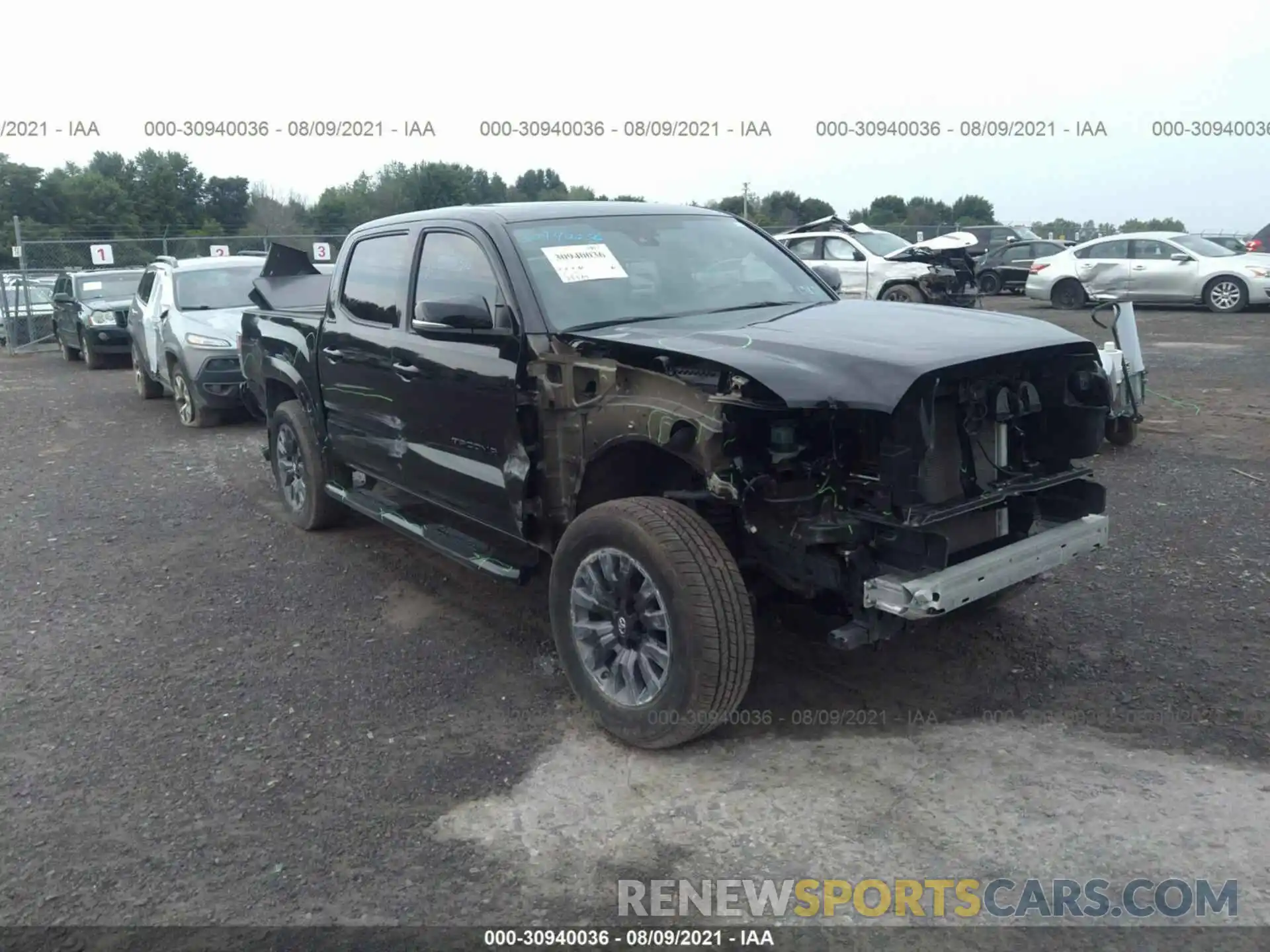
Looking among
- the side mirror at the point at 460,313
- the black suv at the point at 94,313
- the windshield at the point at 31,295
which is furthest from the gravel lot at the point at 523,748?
the windshield at the point at 31,295

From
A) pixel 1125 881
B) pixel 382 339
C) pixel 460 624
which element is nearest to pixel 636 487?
pixel 460 624

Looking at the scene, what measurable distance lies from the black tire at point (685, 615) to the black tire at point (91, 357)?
15.3 meters

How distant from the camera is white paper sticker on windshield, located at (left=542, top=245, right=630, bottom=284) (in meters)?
4.66

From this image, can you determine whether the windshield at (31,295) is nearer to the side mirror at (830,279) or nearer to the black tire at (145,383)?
the black tire at (145,383)

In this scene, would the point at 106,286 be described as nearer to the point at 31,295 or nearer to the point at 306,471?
the point at 31,295

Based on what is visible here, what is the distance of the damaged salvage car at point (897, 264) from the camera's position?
1725 cm

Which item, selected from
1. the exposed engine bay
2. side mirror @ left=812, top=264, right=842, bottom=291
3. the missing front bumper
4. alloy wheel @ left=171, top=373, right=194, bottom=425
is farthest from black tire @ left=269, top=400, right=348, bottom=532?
the exposed engine bay

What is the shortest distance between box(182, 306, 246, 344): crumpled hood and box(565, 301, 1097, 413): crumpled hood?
24.9 ft

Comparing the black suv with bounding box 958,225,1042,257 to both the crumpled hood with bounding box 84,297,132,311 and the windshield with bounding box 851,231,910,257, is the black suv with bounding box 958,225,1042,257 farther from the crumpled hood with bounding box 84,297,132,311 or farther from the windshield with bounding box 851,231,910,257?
the crumpled hood with bounding box 84,297,132,311

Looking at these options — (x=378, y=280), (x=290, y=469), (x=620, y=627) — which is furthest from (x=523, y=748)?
(x=290, y=469)

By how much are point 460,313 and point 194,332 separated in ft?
24.2

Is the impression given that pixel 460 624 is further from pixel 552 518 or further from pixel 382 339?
pixel 382 339

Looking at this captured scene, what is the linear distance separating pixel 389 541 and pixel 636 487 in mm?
2900

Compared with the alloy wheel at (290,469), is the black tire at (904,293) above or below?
above
